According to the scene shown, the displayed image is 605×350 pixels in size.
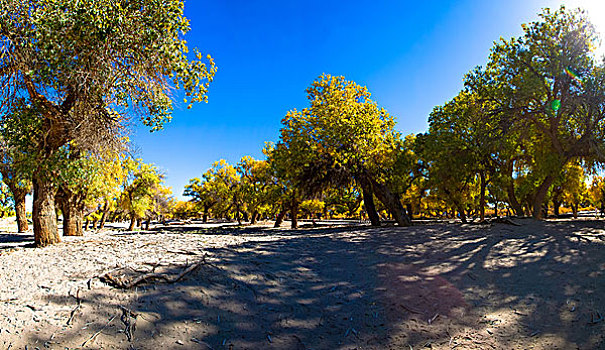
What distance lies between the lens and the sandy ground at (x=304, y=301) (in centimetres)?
328

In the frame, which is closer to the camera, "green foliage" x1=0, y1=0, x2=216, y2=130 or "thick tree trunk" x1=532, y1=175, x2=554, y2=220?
"green foliage" x1=0, y1=0, x2=216, y2=130

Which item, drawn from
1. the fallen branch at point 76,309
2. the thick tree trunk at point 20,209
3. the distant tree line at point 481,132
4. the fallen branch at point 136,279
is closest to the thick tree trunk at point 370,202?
the distant tree line at point 481,132

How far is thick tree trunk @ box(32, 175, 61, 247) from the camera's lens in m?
8.25

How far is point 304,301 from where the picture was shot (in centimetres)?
418

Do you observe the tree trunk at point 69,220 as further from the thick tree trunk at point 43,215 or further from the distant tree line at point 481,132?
the distant tree line at point 481,132

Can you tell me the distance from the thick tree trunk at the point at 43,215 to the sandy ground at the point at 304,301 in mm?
2391

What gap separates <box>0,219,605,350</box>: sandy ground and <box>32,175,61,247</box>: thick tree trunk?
239 cm

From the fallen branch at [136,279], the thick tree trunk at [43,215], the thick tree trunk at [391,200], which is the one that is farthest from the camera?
the thick tree trunk at [391,200]

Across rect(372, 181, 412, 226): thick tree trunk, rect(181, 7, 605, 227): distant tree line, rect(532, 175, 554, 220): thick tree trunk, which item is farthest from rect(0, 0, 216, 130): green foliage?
rect(532, 175, 554, 220): thick tree trunk

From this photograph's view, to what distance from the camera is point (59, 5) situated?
6125 millimetres

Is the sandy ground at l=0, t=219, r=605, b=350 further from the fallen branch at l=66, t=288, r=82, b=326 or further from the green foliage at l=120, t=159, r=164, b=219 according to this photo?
the green foliage at l=120, t=159, r=164, b=219

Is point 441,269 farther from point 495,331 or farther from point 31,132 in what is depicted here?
point 31,132

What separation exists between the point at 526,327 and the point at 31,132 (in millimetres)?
11931

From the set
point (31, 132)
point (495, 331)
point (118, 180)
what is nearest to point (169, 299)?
point (495, 331)
